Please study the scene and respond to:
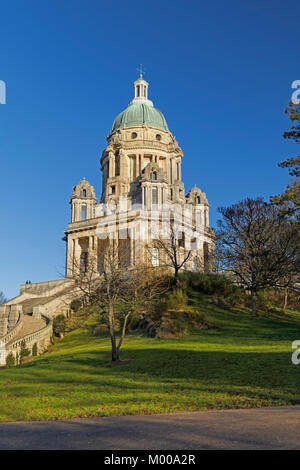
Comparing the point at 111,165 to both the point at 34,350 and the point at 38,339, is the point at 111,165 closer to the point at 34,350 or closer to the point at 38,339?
the point at 38,339

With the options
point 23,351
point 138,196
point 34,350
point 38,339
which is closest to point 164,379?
point 23,351

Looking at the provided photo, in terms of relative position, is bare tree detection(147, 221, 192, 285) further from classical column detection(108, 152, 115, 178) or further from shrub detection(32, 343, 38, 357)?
classical column detection(108, 152, 115, 178)

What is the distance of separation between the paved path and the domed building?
44773 millimetres

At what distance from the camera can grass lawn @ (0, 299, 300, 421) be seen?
1280 centimetres

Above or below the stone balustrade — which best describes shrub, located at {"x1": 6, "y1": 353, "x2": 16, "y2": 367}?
below

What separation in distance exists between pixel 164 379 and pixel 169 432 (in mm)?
8566

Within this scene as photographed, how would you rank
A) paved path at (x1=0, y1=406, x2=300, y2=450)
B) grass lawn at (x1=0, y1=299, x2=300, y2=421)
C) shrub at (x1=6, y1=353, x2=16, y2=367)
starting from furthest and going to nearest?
shrub at (x1=6, y1=353, x2=16, y2=367) → grass lawn at (x1=0, y1=299, x2=300, y2=421) → paved path at (x1=0, y1=406, x2=300, y2=450)

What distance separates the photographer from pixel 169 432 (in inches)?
356

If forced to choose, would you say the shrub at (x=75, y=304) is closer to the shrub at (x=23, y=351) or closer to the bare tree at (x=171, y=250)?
the bare tree at (x=171, y=250)

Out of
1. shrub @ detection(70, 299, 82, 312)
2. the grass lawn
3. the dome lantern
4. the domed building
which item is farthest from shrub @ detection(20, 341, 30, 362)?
the dome lantern

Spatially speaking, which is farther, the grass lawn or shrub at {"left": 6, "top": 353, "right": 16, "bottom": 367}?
shrub at {"left": 6, "top": 353, "right": 16, "bottom": 367}
